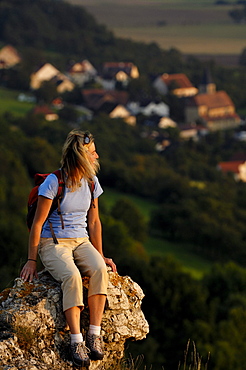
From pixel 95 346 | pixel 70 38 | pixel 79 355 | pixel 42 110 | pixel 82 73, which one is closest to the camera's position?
pixel 79 355

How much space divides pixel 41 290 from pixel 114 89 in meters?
133

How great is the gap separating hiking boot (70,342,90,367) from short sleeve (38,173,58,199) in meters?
1.11

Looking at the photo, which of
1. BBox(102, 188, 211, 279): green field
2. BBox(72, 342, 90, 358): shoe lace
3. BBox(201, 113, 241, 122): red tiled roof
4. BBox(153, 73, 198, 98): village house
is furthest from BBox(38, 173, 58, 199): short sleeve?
BBox(153, 73, 198, 98): village house

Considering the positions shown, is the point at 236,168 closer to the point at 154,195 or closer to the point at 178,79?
the point at 154,195

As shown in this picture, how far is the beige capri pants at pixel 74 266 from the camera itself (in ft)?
17.4

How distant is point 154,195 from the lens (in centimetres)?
6919

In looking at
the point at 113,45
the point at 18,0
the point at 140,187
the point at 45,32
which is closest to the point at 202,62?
the point at 113,45

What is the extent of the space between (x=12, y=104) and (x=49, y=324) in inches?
3802

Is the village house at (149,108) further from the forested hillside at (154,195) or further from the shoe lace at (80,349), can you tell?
the shoe lace at (80,349)

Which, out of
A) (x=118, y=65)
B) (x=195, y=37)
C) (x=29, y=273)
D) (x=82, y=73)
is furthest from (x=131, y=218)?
(x=195, y=37)

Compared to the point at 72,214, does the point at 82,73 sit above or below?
below

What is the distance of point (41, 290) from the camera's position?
17.7ft

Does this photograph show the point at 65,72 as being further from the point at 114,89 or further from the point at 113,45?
the point at 113,45

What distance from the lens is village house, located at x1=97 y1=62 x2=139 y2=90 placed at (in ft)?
459
